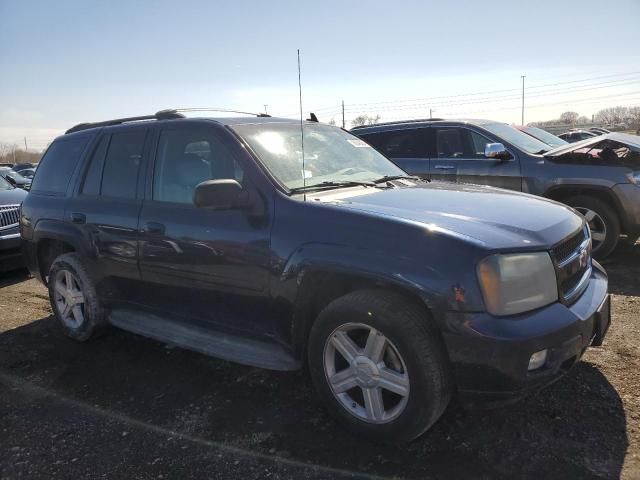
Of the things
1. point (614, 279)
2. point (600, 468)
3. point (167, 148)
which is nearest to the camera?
point (600, 468)

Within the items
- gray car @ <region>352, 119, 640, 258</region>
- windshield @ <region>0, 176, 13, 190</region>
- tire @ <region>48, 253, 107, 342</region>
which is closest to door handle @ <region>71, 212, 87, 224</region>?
tire @ <region>48, 253, 107, 342</region>

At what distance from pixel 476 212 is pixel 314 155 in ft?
4.24

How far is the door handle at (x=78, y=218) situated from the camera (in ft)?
14.1

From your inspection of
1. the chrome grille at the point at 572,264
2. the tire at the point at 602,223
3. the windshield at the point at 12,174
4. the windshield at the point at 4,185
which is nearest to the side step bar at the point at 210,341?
the chrome grille at the point at 572,264

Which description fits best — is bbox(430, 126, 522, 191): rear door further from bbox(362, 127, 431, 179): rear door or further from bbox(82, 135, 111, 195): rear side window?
bbox(82, 135, 111, 195): rear side window

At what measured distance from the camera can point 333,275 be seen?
285 cm

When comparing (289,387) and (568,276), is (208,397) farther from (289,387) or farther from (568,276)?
(568,276)

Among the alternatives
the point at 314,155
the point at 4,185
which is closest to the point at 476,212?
the point at 314,155

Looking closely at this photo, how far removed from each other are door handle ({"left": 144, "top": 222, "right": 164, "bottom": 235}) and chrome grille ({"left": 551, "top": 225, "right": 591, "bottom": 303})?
8.27 feet

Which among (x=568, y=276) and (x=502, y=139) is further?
(x=502, y=139)

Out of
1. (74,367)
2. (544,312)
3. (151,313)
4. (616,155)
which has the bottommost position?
(74,367)

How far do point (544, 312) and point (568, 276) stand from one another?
0.38 m

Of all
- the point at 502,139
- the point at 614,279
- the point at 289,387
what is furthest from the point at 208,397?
the point at 502,139

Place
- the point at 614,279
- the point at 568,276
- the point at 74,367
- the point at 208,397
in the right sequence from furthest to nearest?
the point at 614,279 < the point at 74,367 < the point at 208,397 < the point at 568,276
